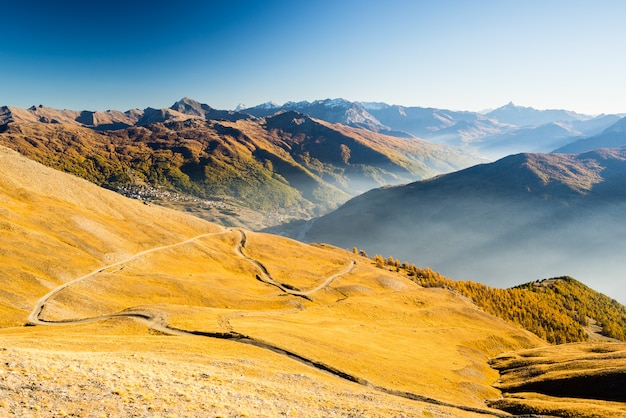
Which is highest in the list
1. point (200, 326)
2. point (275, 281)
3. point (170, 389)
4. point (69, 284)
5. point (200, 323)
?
point (275, 281)

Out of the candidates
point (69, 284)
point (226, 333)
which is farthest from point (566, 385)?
point (69, 284)

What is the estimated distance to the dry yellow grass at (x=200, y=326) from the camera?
33.7 m

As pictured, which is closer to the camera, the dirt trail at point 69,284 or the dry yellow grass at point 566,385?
the dry yellow grass at point 566,385

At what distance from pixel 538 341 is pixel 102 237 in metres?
155

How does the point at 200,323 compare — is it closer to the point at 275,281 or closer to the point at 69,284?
the point at 69,284

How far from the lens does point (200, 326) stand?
71812 mm

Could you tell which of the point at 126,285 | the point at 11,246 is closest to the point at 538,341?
the point at 126,285

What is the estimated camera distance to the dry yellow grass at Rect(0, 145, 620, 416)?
1326 inches

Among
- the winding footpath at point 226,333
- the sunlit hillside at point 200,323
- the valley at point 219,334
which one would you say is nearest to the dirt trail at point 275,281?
the sunlit hillside at point 200,323

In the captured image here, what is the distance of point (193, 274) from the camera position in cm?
12212

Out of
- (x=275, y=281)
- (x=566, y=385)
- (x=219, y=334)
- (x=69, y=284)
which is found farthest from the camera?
(x=275, y=281)

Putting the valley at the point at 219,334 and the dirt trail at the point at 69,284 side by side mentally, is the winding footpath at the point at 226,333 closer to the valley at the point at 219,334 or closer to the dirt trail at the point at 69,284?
the dirt trail at the point at 69,284

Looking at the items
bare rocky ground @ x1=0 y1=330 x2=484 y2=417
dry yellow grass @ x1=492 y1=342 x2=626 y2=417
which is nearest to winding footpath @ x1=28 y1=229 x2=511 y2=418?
bare rocky ground @ x1=0 y1=330 x2=484 y2=417

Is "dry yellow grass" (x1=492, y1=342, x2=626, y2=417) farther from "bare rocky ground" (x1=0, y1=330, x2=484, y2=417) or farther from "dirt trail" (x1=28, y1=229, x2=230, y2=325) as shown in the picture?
"dirt trail" (x1=28, y1=229, x2=230, y2=325)
